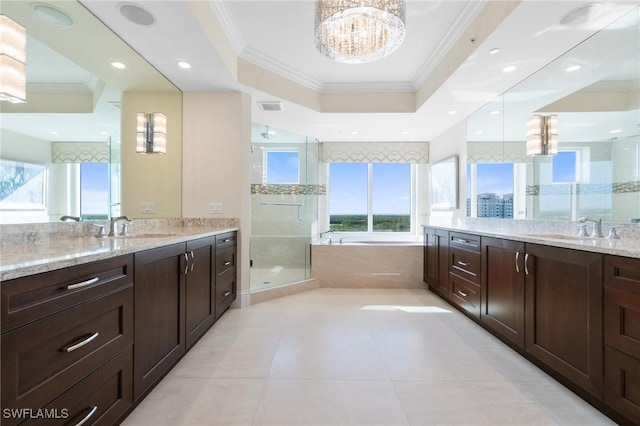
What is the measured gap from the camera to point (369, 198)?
5.27 meters

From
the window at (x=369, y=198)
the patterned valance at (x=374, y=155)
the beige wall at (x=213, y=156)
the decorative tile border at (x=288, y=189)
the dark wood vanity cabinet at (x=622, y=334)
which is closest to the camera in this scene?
the dark wood vanity cabinet at (x=622, y=334)

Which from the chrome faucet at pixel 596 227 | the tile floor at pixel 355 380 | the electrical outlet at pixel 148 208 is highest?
the electrical outlet at pixel 148 208

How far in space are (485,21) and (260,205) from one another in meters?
3.23

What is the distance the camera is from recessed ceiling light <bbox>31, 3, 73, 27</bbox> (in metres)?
1.74

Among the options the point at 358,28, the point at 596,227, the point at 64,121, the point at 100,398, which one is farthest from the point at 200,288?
the point at 596,227

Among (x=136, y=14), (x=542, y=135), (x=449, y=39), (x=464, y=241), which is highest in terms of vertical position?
(x=449, y=39)

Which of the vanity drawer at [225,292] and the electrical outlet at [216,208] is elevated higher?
the electrical outlet at [216,208]

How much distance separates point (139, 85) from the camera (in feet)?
8.86

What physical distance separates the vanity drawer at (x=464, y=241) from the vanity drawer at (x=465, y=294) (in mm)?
334

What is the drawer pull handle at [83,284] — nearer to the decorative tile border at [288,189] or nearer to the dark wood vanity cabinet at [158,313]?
the dark wood vanity cabinet at [158,313]

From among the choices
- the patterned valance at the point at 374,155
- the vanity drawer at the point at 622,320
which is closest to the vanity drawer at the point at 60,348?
the vanity drawer at the point at 622,320

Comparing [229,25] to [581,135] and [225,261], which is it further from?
[581,135]

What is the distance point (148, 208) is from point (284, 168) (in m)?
2.12

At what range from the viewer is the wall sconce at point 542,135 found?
97.0 inches
